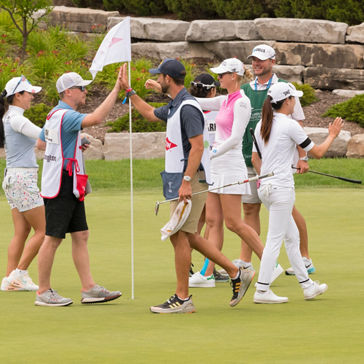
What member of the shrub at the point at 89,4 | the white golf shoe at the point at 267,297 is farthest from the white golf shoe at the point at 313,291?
the shrub at the point at 89,4

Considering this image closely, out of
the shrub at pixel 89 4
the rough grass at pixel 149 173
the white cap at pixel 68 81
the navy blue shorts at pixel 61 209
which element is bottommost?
the rough grass at pixel 149 173

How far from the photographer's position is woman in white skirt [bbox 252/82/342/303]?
8070 mm

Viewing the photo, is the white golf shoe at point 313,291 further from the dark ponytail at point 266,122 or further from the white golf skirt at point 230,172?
the dark ponytail at point 266,122

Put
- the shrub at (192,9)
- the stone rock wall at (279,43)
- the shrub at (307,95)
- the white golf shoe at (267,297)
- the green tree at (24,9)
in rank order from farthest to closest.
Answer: the shrub at (192,9)
the stone rock wall at (279,43)
the green tree at (24,9)
the shrub at (307,95)
the white golf shoe at (267,297)

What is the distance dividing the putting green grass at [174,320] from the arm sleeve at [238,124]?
50.3 inches

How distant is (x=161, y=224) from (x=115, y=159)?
29.8 feet

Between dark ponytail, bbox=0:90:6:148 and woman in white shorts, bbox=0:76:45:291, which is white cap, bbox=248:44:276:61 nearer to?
woman in white shorts, bbox=0:76:45:291

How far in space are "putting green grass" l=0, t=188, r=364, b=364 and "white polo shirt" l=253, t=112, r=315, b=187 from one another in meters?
1.00

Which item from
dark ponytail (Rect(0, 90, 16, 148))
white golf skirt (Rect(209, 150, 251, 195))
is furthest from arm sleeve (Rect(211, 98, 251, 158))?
dark ponytail (Rect(0, 90, 16, 148))

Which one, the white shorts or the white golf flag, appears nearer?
the white golf flag

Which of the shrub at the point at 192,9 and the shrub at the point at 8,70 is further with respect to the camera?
the shrub at the point at 192,9

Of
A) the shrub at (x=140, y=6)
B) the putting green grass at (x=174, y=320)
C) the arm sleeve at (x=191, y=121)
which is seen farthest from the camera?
the shrub at (x=140, y=6)

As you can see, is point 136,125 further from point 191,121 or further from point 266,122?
point 191,121

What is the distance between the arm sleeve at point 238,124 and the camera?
8.79 metres
